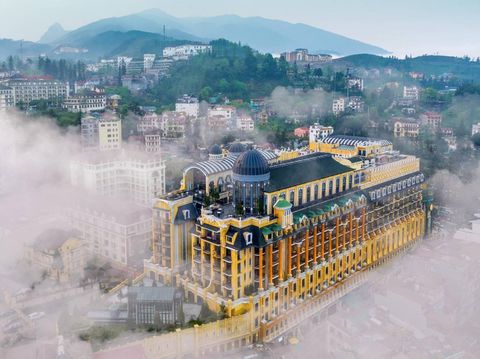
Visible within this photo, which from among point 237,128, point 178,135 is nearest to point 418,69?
point 237,128

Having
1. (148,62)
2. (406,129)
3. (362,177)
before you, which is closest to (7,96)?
(148,62)

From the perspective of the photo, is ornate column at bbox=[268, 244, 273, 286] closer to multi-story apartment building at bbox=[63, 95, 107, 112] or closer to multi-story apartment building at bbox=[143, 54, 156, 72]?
multi-story apartment building at bbox=[63, 95, 107, 112]

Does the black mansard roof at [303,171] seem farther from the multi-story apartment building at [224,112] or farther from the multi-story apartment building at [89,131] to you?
the multi-story apartment building at [224,112]

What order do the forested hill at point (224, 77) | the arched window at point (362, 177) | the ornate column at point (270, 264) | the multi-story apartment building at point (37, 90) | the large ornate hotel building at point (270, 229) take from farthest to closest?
1. the forested hill at point (224, 77)
2. the multi-story apartment building at point (37, 90)
3. the arched window at point (362, 177)
4. the ornate column at point (270, 264)
5. the large ornate hotel building at point (270, 229)

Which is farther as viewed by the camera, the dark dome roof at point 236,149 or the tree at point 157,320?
the dark dome roof at point 236,149

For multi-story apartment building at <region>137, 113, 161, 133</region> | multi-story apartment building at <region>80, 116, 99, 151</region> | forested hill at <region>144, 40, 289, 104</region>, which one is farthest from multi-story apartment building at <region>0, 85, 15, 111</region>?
forested hill at <region>144, 40, 289, 104</region>

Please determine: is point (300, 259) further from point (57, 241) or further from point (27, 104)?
point (27, 104)

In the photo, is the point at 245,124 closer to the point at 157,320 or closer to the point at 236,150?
the point at 236,150

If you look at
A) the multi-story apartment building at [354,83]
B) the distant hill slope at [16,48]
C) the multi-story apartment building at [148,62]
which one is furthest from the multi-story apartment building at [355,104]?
the distant hill slope at [16,48]
